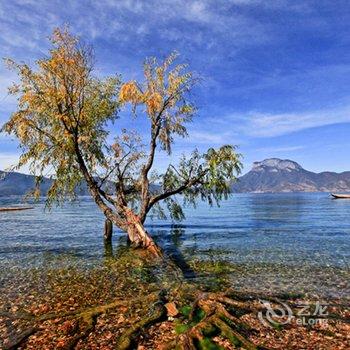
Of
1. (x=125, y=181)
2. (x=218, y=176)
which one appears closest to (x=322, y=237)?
(x=218, y=176)

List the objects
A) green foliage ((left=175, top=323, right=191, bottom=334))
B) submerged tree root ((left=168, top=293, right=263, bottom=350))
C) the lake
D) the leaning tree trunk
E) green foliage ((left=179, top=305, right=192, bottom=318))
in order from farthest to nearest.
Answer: the leaning tree trunk < the lake < green foliage ((left=179, top=305, right=192, bottom=318)) < green foliage ((left=175, top=323, right=191, bottom=334)) < submerged tree root ((left=168, top=293, right=263, bottom=350))

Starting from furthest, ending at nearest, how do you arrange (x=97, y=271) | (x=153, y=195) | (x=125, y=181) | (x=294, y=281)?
(x=125, y=181) < (x=153, y=195) < (x=97, y=271) < (x=294, y=281)

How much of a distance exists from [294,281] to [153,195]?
56.8 feet

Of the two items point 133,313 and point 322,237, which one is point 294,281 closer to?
point 133,313

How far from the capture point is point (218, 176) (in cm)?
3116

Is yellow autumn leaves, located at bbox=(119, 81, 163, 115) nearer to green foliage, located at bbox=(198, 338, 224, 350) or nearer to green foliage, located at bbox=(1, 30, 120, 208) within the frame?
green foliage, located at bbox=(1, 30, 120, 208)

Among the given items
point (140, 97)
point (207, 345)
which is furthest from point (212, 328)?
point (140, 97)

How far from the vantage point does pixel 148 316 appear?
39.7ft

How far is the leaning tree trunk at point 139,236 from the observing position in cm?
2597

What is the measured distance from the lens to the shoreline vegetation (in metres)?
10.3

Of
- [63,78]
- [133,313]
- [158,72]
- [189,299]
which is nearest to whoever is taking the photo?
[133,313]

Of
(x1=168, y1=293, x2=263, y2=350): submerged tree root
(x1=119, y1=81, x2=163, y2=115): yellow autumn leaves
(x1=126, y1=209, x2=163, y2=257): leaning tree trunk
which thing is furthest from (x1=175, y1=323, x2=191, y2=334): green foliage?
(x1=119, y1=81, x2=163, y2=115): yellow autumn leaves

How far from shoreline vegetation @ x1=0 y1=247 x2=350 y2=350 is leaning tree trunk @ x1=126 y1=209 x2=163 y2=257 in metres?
6.98

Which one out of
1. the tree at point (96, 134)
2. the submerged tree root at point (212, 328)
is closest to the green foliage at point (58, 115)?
the tree at point (96, 134)
